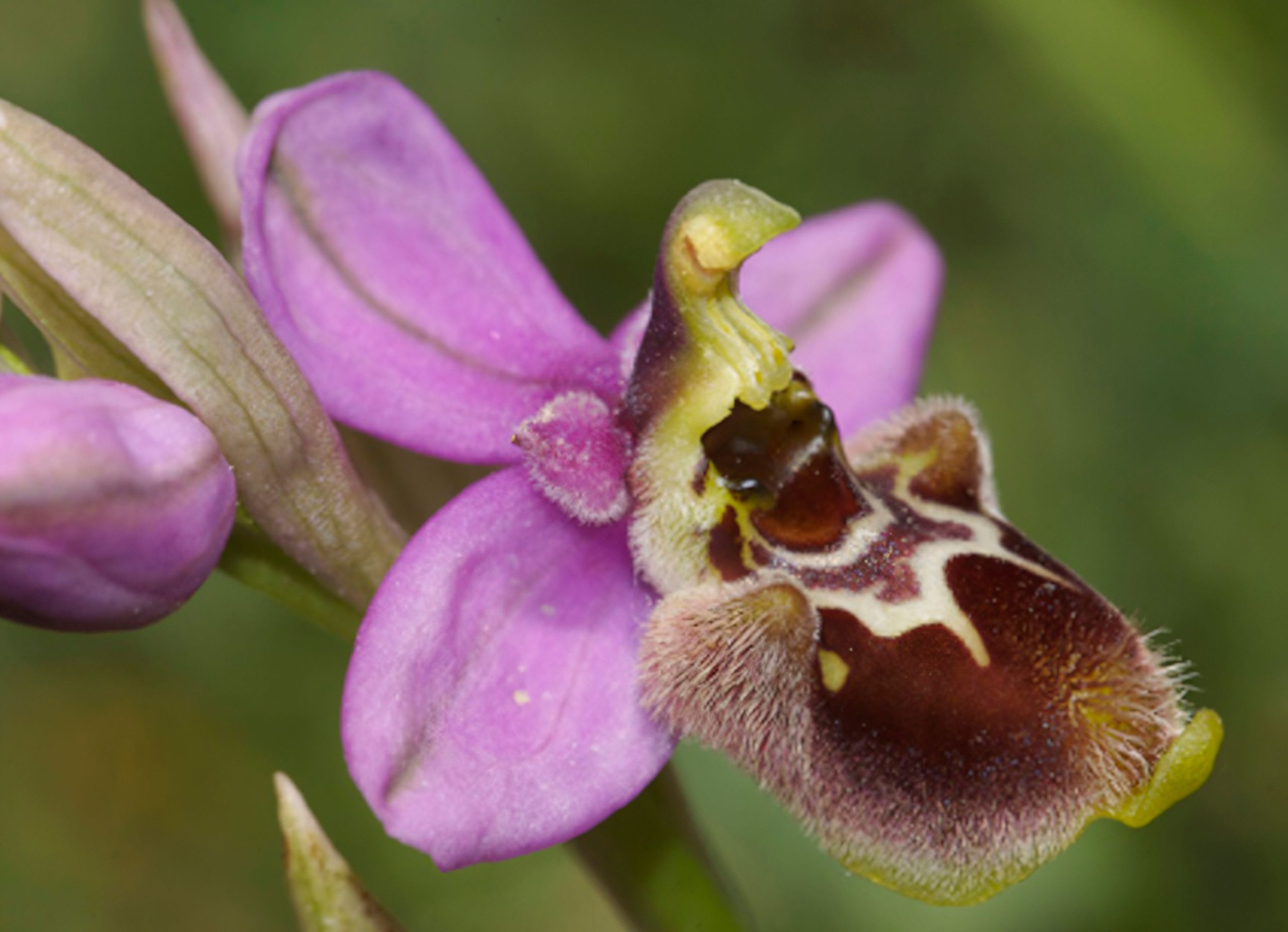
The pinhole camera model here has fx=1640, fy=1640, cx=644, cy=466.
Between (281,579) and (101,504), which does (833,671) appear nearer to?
(281,579)

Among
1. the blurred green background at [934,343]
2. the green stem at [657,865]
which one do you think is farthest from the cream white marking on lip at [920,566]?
the blurred green background at [934,343]

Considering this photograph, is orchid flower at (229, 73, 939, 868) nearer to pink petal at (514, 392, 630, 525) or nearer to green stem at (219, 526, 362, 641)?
pink petal at (514, 392, 630, 525)

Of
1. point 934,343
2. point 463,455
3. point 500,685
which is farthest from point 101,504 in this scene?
point 934,343

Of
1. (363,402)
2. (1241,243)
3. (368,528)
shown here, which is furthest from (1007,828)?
(1241,243)

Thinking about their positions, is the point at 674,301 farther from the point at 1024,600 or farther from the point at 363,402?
the point at 1024,600

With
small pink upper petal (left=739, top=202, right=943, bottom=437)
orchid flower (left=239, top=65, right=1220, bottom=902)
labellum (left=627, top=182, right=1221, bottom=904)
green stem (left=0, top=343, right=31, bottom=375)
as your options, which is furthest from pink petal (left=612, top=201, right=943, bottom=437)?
green stem (left=0, top=343, right=31, bottom=375)

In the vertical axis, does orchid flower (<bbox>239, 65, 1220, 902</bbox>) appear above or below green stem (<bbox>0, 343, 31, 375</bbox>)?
above
